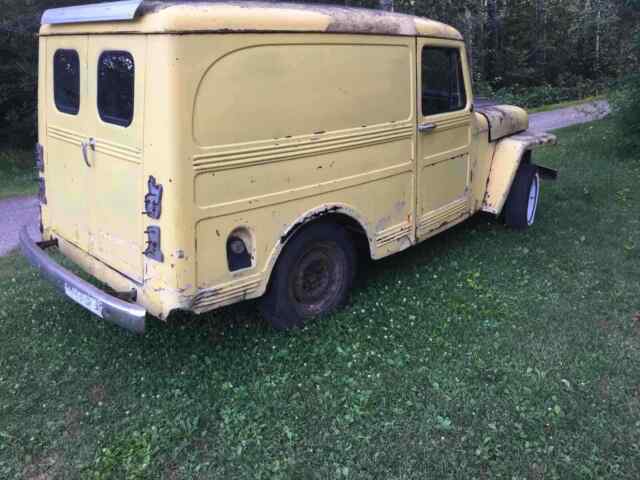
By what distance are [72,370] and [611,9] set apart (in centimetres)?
964

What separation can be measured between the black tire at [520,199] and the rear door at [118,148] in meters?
4.13

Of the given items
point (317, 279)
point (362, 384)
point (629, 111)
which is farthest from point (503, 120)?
point (629, 111)

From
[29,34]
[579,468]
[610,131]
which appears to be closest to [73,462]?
[579,468]

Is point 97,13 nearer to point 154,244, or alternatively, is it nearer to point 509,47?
point 154,244

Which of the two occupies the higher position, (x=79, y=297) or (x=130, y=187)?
(x=130, y=187)

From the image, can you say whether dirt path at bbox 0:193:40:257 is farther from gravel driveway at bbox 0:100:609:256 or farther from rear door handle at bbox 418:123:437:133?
rear door handle at bbox 418:123:437:133

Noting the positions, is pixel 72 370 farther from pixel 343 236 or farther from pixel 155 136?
pixel 343 236

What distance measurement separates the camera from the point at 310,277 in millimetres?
4406

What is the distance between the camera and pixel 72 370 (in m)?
3.94

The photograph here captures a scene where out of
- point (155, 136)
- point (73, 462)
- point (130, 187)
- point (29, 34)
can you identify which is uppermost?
point (29, 34)

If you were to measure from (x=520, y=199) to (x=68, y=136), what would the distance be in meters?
4.34

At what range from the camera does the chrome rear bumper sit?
342 cm

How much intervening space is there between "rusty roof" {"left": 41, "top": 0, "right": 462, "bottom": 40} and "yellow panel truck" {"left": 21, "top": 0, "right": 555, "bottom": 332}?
0.4 inches

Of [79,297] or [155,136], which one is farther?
[79,297]
